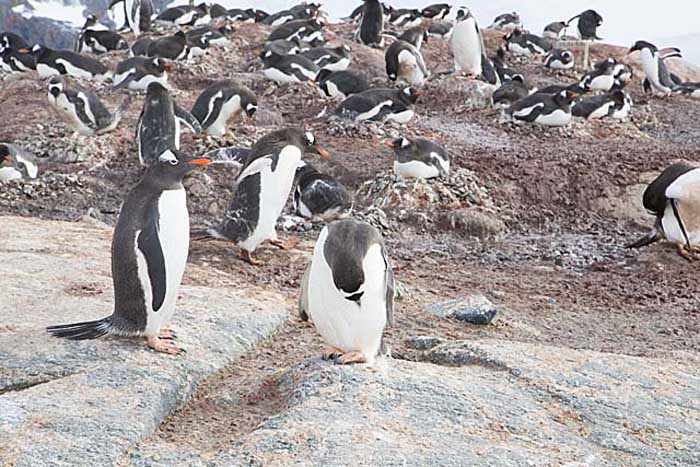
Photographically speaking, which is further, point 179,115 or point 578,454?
point 179,115

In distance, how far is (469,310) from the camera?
215 inches

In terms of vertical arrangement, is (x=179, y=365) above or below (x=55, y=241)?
above

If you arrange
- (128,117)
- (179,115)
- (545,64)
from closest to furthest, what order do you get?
(179,115)
(128,117)
(545,64)

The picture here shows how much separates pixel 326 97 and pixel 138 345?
8.49 metres

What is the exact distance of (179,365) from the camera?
405 cm

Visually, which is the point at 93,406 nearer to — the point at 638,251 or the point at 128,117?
the point at 638,251

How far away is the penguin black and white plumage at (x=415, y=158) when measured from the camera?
8188 millimetres

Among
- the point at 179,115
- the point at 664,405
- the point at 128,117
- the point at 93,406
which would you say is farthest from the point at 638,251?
the point at 128,117

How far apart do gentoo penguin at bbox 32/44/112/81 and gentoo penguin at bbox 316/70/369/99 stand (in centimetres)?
323

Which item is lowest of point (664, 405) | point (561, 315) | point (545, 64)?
point (545, 64)

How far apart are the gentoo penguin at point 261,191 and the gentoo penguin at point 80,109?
3556 mm

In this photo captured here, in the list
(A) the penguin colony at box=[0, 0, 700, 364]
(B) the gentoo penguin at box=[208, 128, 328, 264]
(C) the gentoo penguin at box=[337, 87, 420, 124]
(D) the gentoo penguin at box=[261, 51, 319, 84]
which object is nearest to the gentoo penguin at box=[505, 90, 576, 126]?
(A) the penguin colony at box=[0, 0, 700, 364]

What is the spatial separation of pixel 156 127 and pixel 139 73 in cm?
367

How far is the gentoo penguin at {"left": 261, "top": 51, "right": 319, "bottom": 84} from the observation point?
13117 mm
